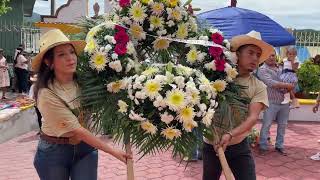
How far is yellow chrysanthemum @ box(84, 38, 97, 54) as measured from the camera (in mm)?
2598

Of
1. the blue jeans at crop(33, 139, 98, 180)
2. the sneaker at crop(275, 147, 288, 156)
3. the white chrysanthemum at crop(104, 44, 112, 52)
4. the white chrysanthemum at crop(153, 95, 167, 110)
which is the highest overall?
the white chrysanthemum at crop(104, 44, 112, 52)

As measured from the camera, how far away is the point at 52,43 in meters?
2.62

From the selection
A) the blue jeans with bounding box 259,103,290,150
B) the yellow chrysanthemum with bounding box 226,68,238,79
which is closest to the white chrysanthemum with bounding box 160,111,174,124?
the yellow chrysanthemum with bounding box 226,68,238,79

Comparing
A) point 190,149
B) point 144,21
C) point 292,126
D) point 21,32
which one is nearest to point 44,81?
point 144,21

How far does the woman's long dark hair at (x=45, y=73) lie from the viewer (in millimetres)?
2698

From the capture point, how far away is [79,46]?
2729mm

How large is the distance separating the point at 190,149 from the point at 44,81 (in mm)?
1030

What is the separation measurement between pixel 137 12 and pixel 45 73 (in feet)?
2.35

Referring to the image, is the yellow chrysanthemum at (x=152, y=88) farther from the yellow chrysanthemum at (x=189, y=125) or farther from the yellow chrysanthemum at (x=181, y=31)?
the yellow chrysanthemum at (x=181, y=31)

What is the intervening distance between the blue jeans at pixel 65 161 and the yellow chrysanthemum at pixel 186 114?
2.75ft

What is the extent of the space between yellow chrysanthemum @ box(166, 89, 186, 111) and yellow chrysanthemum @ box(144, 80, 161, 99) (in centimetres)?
7

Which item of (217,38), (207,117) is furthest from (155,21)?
(207,117)

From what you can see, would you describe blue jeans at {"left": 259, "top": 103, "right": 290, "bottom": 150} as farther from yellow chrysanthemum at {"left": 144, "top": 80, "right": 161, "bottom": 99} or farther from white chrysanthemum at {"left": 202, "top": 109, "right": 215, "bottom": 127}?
yellow chrysanthemum at {"left": 144, "top": 80, "right": 161, "bottom": 99}

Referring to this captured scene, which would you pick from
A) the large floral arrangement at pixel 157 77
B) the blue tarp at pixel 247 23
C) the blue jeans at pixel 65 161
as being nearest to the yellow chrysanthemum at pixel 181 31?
the large floral arrangement at pixel 157 77
